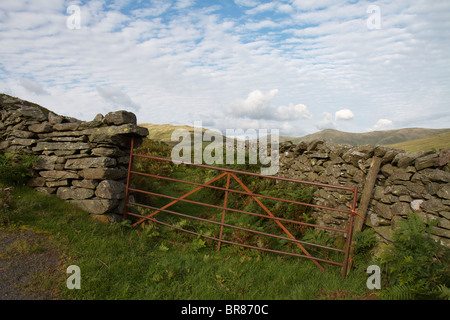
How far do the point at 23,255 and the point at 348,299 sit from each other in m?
4.81

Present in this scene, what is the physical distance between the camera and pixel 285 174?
8.91m

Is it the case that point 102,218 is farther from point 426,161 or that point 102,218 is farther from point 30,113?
point 426,161

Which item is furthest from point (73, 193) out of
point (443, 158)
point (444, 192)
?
point (443, 158)

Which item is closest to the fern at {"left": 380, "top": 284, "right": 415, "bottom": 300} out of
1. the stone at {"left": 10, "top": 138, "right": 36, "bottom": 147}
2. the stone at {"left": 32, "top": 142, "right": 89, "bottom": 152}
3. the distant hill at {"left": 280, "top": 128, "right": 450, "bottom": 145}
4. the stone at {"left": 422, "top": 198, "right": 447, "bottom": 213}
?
the stone at {"left": 422, "top": 198, "right": 447, "bottom": 213}

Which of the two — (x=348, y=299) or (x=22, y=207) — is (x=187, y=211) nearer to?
(x=22, y=207)

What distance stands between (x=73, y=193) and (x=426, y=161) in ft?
22.7

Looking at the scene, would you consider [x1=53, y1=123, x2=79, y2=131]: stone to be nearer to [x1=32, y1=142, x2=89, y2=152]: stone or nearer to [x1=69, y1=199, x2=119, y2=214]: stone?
[x1=32, y1=142, x2=89, y2=152]: stone

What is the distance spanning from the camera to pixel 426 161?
15.1 ft

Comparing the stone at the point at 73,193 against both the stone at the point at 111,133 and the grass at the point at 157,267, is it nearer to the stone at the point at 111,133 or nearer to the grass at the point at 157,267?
the grass at the point at 157,267

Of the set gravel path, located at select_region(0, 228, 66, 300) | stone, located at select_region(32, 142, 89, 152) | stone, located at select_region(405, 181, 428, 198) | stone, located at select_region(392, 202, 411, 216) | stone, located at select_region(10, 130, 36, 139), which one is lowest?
gravel path, located at select_region(0, 228, 66, 300)

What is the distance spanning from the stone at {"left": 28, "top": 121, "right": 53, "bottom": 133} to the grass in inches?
56.3

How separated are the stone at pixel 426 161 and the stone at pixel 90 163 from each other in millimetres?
5976

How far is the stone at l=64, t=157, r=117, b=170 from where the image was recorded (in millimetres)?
5301

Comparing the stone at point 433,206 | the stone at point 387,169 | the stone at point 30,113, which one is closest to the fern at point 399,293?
the stone at point 433,206
